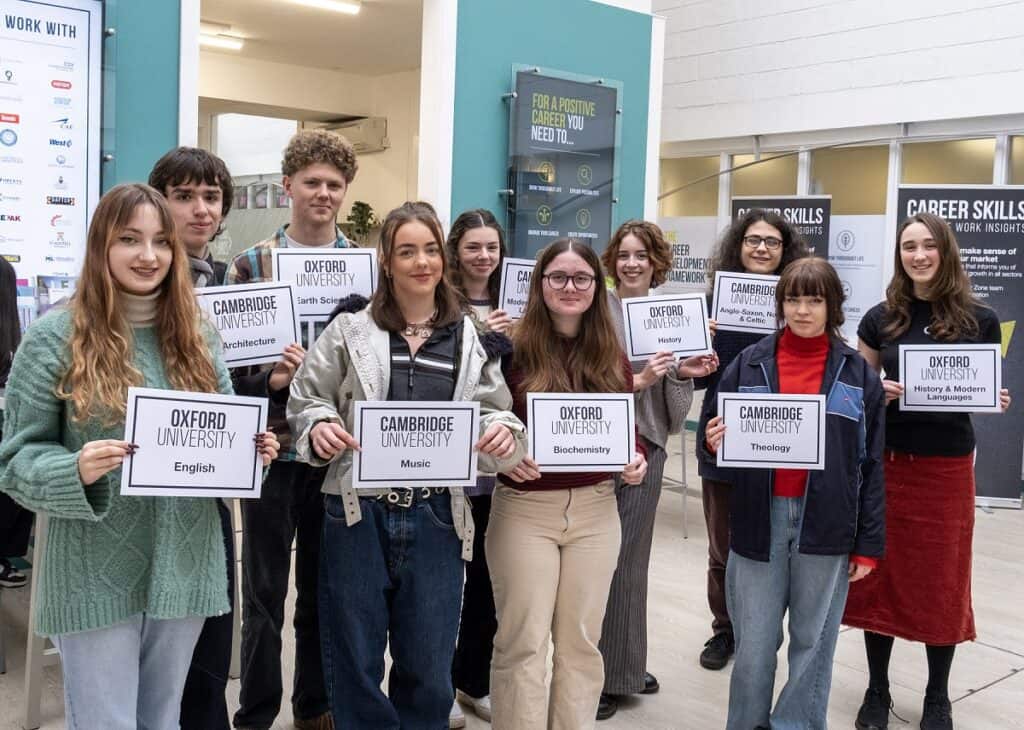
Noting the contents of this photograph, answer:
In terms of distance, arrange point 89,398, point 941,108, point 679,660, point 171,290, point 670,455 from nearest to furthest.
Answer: point 89,398 → point 171,290 → point 679,660 → point 941,108 → point 670,455

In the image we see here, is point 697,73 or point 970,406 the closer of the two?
point 970,406

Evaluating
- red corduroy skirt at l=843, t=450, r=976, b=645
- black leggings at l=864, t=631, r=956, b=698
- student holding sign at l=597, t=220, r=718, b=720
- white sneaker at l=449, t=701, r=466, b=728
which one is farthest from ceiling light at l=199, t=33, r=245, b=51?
black leggings at l=864, t=631, r=956, b=698

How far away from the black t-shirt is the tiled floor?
956 mm

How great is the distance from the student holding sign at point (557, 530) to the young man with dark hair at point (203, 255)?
2.27 feet

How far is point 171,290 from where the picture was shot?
1.98m

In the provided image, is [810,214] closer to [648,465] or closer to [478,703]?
[648,465]

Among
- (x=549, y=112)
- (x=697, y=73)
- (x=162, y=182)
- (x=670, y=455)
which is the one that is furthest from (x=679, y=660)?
(x=697, y=73)

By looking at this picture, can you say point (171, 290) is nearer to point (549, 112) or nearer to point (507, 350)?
point (507, 350)

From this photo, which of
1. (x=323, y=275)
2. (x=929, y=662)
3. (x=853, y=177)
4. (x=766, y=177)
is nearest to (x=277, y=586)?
(x=323, y=275)

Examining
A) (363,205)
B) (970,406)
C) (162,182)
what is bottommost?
(970,406)

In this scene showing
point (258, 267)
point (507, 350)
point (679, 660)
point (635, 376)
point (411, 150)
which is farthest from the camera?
point (411, 150)

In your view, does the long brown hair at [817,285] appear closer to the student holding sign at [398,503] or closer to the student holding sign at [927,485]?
the student holding sign at [927,485]

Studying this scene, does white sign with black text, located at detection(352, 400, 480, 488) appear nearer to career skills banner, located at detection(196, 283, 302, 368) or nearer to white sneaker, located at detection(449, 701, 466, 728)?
career skills banner, located at detection(196, 283, 302, 368)

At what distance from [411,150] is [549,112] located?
493cm
